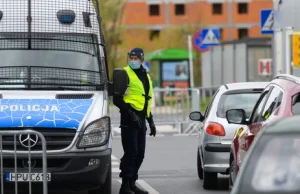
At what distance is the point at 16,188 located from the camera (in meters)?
11.3

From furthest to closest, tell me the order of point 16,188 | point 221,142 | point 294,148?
point 221,142, point 16,188, point 294,148

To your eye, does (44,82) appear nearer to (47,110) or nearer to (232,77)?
(47,110)

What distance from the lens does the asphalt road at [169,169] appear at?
15.4 meters

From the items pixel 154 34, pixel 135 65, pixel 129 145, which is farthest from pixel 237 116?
pixel 154 34

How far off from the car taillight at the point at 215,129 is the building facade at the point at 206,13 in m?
78.8

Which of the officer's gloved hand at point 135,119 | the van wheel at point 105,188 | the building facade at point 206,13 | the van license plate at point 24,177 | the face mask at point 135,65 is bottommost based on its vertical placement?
the van wheel at point 105,188

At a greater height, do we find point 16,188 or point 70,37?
point 70,37

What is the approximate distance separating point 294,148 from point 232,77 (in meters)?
47.0

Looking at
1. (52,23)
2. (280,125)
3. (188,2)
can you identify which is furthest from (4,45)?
(188,2)

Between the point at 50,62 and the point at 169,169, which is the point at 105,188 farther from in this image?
the point at 169,169

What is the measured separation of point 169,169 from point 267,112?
26.0 feet

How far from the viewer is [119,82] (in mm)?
13297

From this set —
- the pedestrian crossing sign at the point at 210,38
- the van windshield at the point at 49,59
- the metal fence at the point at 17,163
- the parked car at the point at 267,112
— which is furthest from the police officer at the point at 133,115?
the pedestrian crossing sign at the point at 210,38

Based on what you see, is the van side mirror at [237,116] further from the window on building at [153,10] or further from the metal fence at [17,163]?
the window on building at [153,10]
